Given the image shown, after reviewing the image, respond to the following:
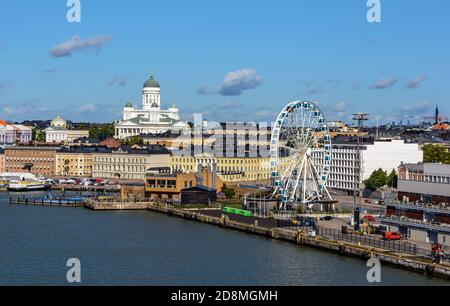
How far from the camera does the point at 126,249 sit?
3033 cm

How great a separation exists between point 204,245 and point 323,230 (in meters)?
5.00

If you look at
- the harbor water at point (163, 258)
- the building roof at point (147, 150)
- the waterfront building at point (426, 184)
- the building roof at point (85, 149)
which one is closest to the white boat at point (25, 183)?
the building roof at point (147, 150)

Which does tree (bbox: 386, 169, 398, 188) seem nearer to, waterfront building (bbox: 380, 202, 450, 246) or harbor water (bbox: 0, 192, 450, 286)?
harbor water (bbox: 0, 192, 450, 286)

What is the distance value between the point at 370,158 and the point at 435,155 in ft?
13.3

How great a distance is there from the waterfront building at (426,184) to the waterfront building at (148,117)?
6698cm

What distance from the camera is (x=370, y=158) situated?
58438mm

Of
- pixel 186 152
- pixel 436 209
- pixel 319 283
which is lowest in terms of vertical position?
pixel 319 283

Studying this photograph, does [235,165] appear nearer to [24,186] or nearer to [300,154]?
[24,186]

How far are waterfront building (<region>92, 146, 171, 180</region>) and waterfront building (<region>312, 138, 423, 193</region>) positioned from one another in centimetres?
1500

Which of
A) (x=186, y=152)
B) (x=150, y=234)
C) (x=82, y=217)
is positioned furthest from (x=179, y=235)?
(x=186, y=152)

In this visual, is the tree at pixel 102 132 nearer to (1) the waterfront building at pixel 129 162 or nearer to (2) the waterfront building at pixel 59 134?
(2) the waterfront building at pixel 59 134

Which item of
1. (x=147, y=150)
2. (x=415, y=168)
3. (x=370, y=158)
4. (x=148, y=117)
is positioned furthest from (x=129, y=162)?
(x=415, y=168)

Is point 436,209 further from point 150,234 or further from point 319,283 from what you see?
point 150,234

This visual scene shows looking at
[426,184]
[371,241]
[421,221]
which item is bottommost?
[371,241]
